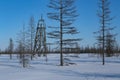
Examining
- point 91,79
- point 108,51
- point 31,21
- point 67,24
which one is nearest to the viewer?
point 91,79

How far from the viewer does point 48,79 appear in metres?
16.1

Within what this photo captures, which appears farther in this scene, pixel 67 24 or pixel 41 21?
pixel 41 21

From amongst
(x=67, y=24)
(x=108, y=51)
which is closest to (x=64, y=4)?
(x=67, y=24)

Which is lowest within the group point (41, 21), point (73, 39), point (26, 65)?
point (26, 65)

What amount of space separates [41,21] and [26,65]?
2382 cm

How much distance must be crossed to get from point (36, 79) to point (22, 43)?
1432 inches

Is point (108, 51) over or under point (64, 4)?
under

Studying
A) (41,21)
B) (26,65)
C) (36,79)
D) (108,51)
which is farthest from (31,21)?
(36,79)

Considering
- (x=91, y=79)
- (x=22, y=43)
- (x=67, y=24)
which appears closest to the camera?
(x=91, y=79)

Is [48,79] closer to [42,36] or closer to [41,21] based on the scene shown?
[41,21]

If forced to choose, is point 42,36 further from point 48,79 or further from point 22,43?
point 48,79

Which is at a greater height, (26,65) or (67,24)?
(67,24)

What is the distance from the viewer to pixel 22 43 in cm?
5231

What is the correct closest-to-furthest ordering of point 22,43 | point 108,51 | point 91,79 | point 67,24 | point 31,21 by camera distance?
1. point 91,79
2. point 67,24
3. point 22,43
4. point 31,21
5. point 108,51
